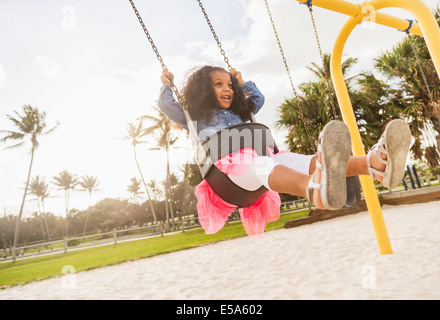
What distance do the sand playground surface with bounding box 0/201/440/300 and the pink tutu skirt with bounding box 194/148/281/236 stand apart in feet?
3.14

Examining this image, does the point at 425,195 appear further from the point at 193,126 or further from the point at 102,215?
the point at 102,215

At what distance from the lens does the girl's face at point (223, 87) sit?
2.11 m

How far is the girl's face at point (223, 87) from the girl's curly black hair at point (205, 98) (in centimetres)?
3

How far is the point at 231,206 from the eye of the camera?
181cm

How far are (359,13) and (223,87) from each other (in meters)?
1.45

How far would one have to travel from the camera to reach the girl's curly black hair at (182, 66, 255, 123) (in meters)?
2.06

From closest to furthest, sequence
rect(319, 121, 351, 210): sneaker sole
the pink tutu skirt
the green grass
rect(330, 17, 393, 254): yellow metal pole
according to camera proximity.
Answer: rect(319, 121, 351, 210): sneaker sole
the pink tutu skirt
rect(330, 17, 393, 254): yellow metal pole
the green grass

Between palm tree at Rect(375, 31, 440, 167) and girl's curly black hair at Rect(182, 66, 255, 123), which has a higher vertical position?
palm tree at Rect(375, 31, 440, 167)

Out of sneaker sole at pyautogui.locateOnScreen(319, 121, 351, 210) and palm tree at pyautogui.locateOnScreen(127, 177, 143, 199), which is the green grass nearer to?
sneaker sole at pyautogui.locateOnScreen(319, 121, 351, 210)

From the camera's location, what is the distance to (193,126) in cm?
179

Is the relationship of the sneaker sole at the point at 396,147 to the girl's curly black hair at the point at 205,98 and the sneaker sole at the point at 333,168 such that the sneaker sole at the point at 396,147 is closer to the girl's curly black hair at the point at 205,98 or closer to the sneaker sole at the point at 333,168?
the sneaker sole at the point at 333,168

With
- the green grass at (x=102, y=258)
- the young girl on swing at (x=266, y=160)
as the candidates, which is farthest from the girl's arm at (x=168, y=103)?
the green grass at (x=102, y=258)

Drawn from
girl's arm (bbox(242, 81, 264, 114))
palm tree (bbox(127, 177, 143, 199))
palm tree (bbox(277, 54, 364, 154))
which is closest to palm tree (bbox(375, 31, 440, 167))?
palm tree (bbox(277, 54, 364, 154))
